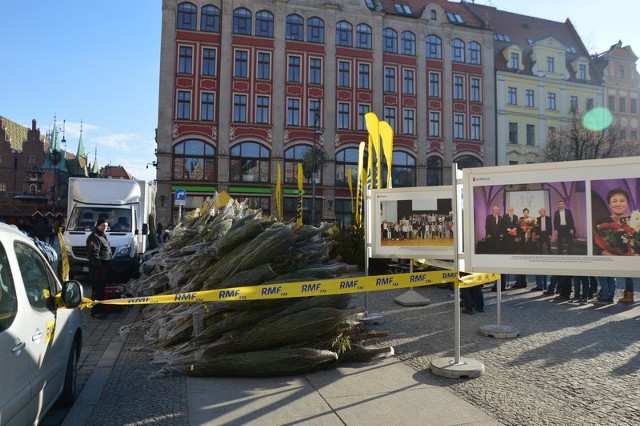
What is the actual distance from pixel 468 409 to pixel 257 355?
2235 mm

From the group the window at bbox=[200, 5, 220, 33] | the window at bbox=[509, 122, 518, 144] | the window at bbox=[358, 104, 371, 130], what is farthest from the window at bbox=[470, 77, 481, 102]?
the window at bbox=[200, 5, 220, 33]

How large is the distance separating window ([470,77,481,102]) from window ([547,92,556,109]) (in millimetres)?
7990

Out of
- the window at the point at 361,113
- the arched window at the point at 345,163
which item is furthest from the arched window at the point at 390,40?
the arched window at the point at 345,163

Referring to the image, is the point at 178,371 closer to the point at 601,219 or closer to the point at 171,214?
the point at 601,219

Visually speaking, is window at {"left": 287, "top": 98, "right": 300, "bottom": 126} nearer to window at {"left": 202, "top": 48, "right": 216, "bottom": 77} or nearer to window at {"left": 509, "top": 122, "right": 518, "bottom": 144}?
window at {"left": 202, "top": 48, "right": 216, "bottom": 77}

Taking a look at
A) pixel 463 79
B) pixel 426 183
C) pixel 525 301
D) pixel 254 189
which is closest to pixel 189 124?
pixel 254 189

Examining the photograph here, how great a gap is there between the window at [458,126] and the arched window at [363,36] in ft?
32.9

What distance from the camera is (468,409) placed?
4391mm

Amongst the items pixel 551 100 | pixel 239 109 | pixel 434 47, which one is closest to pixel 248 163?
pixel 239 109

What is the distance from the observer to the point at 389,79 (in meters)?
41.7

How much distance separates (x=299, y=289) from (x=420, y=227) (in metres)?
3.52

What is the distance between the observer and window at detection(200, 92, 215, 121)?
37.2m

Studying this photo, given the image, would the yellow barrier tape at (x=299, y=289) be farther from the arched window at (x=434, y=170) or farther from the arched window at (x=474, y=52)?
the arched window at (x=474, y=52)

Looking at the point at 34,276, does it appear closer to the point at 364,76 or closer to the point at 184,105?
the point at 184,105
